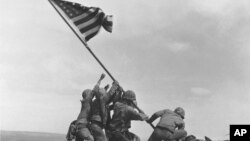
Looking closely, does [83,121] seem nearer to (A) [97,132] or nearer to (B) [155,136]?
(A) [97,132]

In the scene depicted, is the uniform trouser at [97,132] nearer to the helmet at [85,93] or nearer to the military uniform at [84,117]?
the military uniform at [84,117]

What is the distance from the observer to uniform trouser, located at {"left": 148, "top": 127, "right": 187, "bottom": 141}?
1545 cm

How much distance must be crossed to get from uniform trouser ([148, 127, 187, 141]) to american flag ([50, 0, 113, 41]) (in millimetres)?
3958

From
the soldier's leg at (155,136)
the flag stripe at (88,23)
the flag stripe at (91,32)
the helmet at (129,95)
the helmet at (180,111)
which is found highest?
the flag stripe at (88,23)

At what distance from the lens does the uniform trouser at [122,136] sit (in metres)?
15.4

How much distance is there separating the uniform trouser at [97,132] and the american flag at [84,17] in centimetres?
293

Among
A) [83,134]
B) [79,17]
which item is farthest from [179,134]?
[79,17]

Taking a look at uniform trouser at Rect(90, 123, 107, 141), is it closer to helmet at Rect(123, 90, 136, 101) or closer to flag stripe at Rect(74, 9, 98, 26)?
helmet at Rect(123, 90, 136, 101)

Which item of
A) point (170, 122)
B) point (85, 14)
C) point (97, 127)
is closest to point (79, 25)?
point (85, 14)

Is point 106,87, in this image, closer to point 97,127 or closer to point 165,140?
point 97,127

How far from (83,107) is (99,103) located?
575 millimetres

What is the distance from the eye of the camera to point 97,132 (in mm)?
15227

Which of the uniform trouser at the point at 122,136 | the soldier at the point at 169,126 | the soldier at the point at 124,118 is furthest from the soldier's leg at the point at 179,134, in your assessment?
the uniform trouser at the point at 122,136

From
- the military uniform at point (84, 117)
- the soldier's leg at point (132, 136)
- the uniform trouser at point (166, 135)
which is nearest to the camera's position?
the military uniform at point (84, 117)
